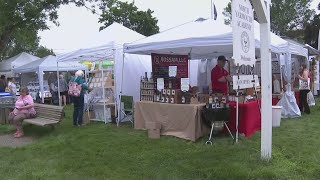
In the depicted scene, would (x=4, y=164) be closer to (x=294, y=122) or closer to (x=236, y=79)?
(x=236, y=79)

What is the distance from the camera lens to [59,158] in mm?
7004

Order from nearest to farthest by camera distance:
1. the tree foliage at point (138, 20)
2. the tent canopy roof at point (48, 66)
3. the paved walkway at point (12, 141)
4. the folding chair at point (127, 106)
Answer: the paved walkway at point (12, 141), the folding chair at point (127, 106), the tent canopy roof at point (48, 66), the tree foliage at point (138, 20)

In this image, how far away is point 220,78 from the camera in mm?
8836

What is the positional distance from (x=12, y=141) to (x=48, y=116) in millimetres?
1164

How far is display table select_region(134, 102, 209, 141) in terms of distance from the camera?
8.02 meters

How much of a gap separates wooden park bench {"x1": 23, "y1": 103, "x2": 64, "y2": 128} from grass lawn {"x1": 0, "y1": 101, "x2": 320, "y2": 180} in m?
0.46

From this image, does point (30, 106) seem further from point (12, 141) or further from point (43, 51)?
point (43, 51)

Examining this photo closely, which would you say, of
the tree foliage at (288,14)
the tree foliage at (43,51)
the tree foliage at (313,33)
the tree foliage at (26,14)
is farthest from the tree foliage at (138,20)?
the tree foliage at (43,51)

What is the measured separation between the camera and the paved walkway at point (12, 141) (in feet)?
28.8

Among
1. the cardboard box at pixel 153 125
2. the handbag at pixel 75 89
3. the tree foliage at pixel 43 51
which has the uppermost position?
the tree foliage at pixel 43 51

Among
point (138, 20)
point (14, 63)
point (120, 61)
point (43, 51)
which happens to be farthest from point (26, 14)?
point (43, 51)

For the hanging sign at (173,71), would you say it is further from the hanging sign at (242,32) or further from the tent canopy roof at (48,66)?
the tent canopy roof at (48,66)

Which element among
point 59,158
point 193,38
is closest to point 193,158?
point 59,158

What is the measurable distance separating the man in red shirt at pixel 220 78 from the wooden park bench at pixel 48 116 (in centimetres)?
381
